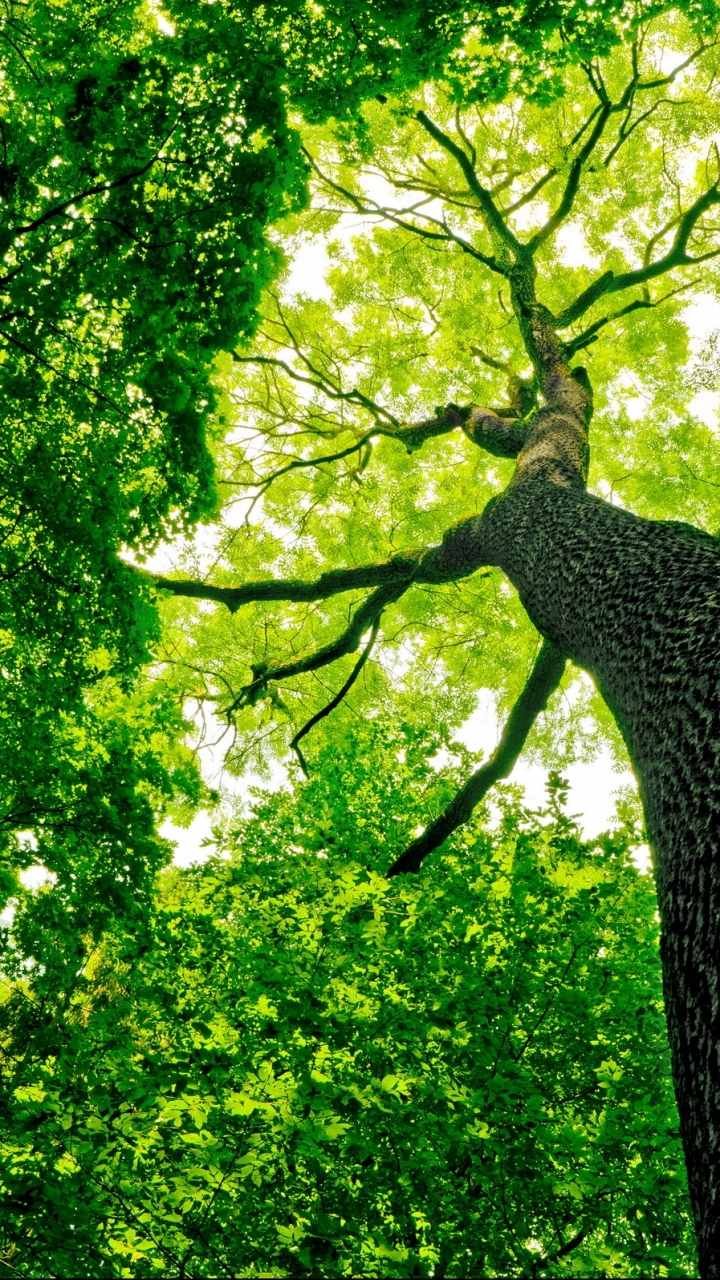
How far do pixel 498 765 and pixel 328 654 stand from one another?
8.97 ft

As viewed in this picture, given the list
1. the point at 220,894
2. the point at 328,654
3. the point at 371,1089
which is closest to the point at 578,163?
the point at 328,654

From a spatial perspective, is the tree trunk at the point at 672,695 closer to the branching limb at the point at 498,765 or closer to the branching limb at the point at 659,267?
the branching limb at the point at 498,765

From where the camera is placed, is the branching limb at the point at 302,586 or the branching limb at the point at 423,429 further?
the branching limb at the point at 423,429

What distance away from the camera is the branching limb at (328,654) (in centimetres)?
823

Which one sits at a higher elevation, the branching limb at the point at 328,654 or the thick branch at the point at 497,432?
the thick branch at the point at 497,432

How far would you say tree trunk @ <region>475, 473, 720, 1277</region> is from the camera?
168cm

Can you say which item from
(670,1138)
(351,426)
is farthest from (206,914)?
(351,426)

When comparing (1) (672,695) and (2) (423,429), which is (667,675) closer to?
(1) (672,695)

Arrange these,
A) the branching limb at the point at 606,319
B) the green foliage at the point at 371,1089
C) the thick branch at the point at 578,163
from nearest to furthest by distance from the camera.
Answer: the green foliage at the point at 371,1089 → the branching limb at the point at 606,319 → the thick branch at the point at 578,163

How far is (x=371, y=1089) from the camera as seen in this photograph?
349 cm

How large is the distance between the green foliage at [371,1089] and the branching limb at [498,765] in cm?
57

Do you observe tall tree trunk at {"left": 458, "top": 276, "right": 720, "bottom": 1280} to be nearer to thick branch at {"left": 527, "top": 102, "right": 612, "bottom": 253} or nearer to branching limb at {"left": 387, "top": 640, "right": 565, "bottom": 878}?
branching limb at {"left": 387, "top": 640, "right": 565, "bottom": 878}

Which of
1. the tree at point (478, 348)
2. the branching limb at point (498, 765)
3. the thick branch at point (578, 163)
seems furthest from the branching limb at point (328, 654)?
the thick branch at point (578, 163)

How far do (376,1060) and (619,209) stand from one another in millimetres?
12280
